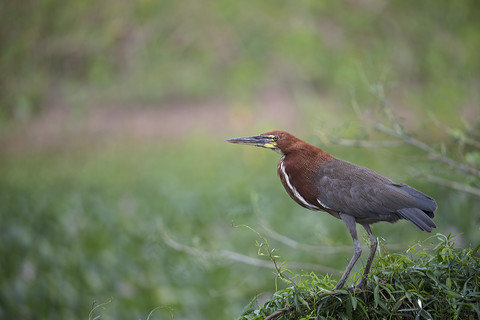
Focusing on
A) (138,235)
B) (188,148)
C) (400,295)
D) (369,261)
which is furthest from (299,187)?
(188,148)

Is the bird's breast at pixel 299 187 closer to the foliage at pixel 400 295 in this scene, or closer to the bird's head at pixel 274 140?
the bird's head at pixel 274 140

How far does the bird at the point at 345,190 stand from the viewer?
6.38ft

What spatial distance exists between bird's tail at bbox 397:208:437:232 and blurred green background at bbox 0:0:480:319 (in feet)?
2.94

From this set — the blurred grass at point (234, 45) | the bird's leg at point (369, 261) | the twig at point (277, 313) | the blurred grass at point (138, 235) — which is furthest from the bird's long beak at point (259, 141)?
the blurred grass at point (234, 45)

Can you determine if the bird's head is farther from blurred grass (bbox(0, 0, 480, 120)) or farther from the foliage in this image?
blurred grass (bbox(0, 0, 480, 120))

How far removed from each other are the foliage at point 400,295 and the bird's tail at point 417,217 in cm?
10

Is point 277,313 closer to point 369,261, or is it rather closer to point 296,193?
point 369,261

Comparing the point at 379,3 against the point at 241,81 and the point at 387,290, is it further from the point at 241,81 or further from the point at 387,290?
the point at 387,290

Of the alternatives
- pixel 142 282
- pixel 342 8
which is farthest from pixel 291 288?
pixel 342 8

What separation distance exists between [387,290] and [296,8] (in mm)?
7108

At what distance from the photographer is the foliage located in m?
1.64

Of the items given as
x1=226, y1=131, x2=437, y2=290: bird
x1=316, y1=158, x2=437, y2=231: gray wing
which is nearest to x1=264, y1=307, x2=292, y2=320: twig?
x1=226, y1=131, x2=437, y2=290: bird

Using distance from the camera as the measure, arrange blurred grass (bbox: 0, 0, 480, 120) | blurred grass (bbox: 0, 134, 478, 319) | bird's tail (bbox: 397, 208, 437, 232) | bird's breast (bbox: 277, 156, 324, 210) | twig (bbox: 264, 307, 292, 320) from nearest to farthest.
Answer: twig (bbox: 264, 307, 292, 320) < bird's tail (bbox: 397, 208, 437, 232) < bird's breast (bbox: 277, 156, 324, 210) < blurred grass (bbox: 0, 134, 478, 319) < blurred grass (bbox: 0, 0, 480, 120)

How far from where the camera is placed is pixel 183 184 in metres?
8.02
